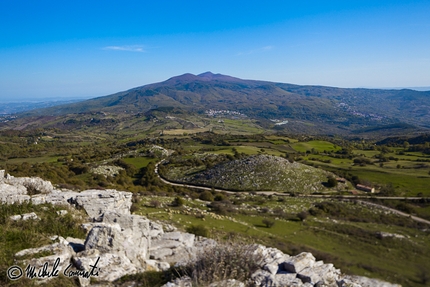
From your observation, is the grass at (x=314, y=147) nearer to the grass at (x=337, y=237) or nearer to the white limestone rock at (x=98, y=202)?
the grass at (x=337, y=237)

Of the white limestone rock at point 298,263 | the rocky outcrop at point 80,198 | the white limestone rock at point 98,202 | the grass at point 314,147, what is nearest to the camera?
the white limestone rock at point 298,263

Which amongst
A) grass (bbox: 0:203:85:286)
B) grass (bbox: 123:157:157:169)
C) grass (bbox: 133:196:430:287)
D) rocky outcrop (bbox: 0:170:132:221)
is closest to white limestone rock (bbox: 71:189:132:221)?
rocky outcrop (bbox: 0:170:132:221)

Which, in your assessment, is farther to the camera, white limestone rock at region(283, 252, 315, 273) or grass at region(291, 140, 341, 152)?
grass at region(291, 140, 341, 152)

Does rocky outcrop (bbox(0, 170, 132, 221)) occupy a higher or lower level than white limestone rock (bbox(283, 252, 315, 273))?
lower

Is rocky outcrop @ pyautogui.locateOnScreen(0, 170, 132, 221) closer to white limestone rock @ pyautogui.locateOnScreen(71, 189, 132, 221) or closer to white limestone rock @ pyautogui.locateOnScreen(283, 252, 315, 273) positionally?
white limestone rock @ pyautogui.locateOnScreen(71, 189, 132, 221)

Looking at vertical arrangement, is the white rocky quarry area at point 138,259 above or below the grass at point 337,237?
above

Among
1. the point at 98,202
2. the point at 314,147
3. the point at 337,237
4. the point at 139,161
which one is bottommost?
the point at 139,161

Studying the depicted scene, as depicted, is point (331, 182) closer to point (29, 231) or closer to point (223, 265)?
point (223, 265)

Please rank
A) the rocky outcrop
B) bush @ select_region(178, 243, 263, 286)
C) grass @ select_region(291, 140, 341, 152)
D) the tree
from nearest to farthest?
bush @ select_region(178, 243, 263, 286) → the rocky outcrop → the tree → grass @ select_region(291, 140, 341, 152)

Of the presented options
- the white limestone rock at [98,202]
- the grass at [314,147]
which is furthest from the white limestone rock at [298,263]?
the grass at [314,147]

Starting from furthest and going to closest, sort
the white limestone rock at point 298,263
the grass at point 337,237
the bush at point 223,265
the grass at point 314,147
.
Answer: the grass at point 314,147
the grass at point 337,237
the white limestone rock at point 298,263
the bush at point 223,265

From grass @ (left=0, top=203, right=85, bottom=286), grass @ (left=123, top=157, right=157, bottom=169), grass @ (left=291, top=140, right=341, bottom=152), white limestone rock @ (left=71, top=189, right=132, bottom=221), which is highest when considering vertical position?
grass @ (left=0, top=203, right=85, bottom=286)

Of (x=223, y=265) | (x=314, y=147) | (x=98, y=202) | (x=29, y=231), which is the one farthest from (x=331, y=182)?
(x=314, y=147)
